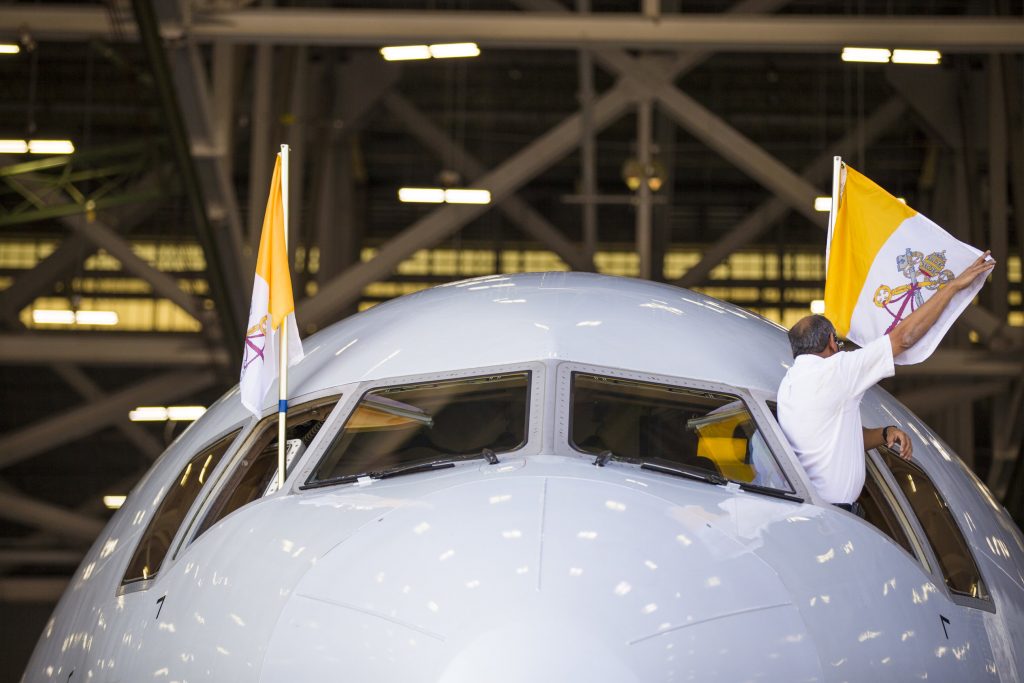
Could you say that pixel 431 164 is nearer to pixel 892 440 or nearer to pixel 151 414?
pixel 151 414

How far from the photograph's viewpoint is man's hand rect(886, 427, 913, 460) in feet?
20.4

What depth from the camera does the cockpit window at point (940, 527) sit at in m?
5.58

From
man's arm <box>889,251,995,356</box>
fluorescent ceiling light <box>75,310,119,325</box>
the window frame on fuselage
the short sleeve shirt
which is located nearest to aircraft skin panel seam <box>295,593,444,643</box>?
the window frame on fuselage

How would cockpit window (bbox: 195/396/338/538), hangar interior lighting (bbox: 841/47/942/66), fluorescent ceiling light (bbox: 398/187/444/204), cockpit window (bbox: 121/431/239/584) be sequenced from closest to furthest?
cockpit window (bbox: 195/396/338/538) → cockpit window (bbox: 121/431/239/584) → hangar interior lighting (bbox: 841/47/942/66) → fluorescent ceiling light (bbox: 398/187/444/204)

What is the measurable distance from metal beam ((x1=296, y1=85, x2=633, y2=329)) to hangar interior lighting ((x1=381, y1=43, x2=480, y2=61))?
3.52m

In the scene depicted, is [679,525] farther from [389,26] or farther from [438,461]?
[389,26]

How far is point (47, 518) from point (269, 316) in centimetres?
2143

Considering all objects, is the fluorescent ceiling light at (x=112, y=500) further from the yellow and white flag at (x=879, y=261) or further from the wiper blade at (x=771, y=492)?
the wiper blade at (x=771, y=492)

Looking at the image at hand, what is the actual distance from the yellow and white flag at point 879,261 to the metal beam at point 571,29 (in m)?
11.7

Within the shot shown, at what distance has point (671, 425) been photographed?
5.98m

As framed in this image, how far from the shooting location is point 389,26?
60.7ft

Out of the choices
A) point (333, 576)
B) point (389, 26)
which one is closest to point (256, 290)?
point (333, 576)

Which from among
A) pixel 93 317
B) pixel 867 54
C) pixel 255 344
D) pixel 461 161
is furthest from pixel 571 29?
pixel 255 344

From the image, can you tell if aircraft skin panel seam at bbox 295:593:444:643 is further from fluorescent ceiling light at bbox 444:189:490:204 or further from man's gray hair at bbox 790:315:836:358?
fluorescent ceiling light at bbox 444:189:490:204
